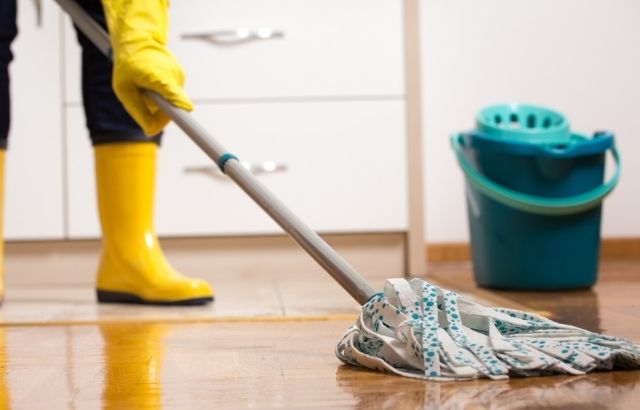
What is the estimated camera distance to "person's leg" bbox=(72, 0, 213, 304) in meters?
1.62

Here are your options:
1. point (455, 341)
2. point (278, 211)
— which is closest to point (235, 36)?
point (278, 211)

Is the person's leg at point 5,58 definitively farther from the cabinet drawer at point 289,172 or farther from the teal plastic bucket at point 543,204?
the teal plastic bucket at point 543,204

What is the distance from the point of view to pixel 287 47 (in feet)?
6.88

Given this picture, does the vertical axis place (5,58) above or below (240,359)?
above

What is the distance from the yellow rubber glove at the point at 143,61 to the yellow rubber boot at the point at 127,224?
0.83 ft

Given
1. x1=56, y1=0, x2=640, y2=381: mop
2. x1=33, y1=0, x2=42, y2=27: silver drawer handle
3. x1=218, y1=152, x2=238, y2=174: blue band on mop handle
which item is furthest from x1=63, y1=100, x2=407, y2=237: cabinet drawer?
x1=56, y1=0, x2=640, y2=381: mop

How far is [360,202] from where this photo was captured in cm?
212

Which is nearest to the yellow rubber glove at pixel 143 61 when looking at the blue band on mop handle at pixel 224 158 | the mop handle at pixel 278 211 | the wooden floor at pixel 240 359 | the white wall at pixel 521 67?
the mop handle at pixel 278 211

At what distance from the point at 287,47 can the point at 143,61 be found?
80cm

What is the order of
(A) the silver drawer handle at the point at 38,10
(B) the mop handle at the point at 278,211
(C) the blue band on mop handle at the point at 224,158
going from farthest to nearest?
(A) the silver drawer handle at the point at 38,10
(C) the blue band on mop handle at the point at 224,158
(B) the mop handle at the point at 278,211

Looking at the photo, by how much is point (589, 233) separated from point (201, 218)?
819 millimetres

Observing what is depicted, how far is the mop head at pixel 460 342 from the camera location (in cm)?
84

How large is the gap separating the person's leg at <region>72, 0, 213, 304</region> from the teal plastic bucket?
0.57 metres

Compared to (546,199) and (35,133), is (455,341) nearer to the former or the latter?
(546,199)
